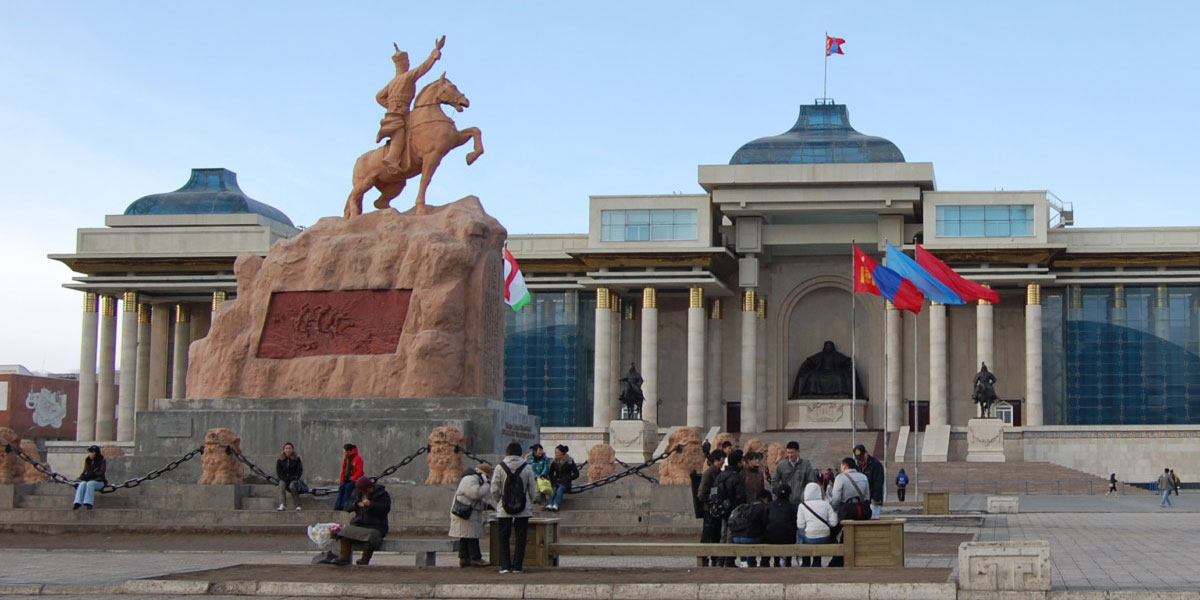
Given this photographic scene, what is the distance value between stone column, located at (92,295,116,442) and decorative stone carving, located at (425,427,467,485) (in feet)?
133

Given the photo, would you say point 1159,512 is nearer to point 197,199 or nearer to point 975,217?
point 975,217

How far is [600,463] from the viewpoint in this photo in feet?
96.1

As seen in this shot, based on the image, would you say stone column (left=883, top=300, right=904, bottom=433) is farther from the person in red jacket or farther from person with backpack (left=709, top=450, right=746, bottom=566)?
person with backpack (left=709, top=450, right=746, bottom=566)

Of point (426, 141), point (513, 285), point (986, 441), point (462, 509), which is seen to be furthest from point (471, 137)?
point (986, 441)

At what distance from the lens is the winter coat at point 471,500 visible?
17375 millimetres

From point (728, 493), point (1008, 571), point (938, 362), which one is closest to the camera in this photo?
point (1008, 571)

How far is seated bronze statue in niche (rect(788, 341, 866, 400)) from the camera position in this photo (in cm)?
6266

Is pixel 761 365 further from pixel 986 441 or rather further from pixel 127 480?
pixel 127 480

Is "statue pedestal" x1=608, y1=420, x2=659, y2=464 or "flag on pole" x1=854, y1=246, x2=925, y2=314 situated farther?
"statue pedestal" x1=608, y1=420, x2=659, y2=464

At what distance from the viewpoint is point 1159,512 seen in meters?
34.5

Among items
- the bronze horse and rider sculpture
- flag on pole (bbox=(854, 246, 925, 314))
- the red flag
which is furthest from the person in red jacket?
the red flag

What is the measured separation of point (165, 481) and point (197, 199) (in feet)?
140

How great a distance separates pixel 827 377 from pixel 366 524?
153 feet

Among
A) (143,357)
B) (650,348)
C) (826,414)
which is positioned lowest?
(826,414)
